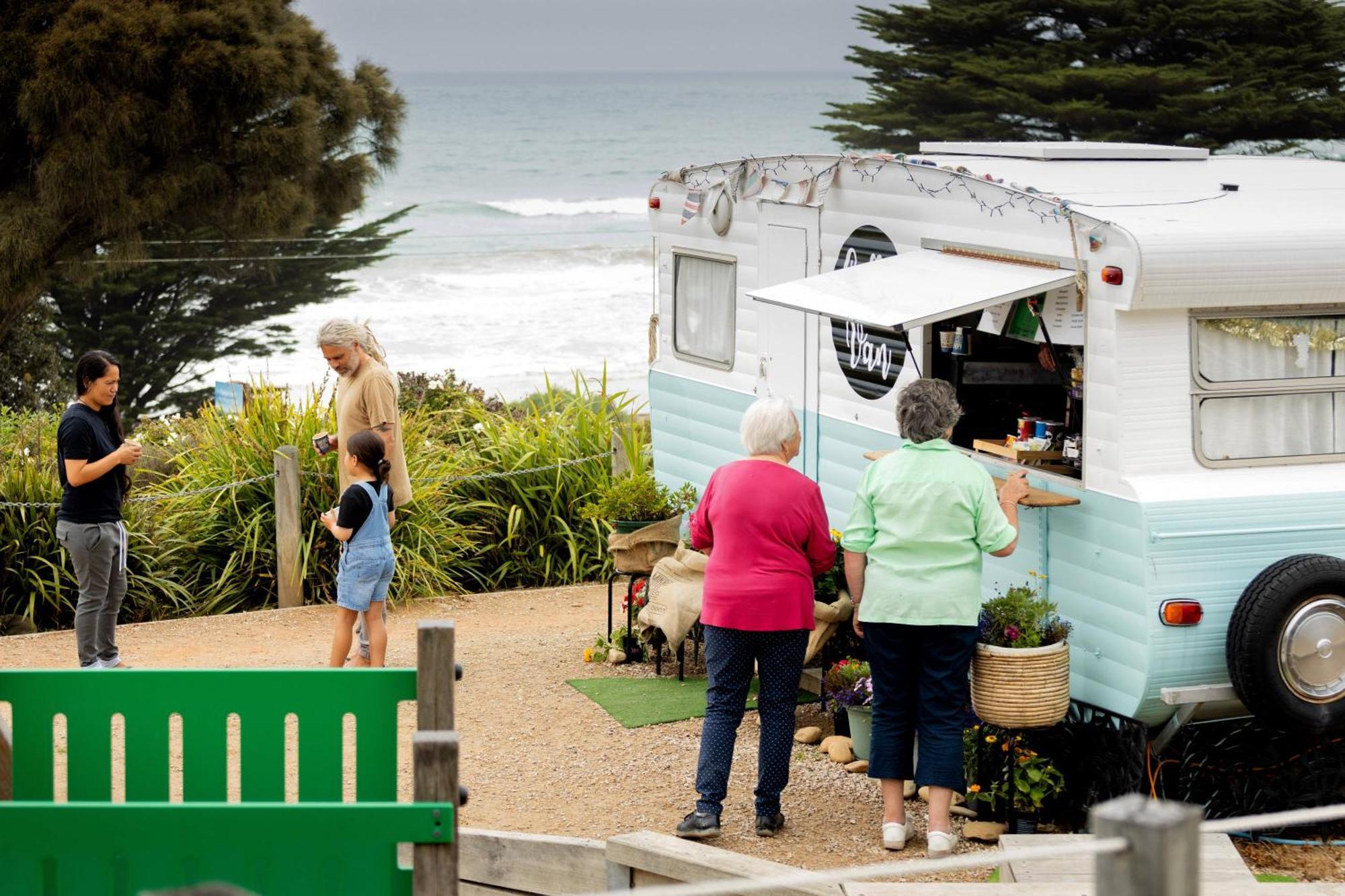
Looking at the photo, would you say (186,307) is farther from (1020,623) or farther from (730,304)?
(1020,623)

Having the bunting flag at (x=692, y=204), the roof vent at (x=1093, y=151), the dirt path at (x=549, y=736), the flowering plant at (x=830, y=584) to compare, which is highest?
the roof vent at (x=1093, y=151)

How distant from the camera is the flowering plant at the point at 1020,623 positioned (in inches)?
237

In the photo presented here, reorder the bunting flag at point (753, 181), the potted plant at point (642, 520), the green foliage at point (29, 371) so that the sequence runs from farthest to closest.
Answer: the green foliage at point (29, 371) → the potted plant at point (642, 520) → the bunting flag at point (753, 181)

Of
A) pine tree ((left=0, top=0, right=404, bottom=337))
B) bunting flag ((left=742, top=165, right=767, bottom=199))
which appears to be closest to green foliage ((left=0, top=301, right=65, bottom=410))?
pine tree ((left=0, top=0, right=404, bottom=337))

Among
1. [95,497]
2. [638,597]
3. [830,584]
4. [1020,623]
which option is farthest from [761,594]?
[95,497]

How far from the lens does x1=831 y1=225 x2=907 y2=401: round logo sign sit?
295 inches

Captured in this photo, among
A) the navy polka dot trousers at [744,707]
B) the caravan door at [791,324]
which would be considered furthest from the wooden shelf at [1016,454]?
the caravan door at [791,324]

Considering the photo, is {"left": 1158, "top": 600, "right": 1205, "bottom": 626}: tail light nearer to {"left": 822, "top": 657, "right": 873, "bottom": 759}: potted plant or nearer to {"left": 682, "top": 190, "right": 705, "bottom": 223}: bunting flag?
{"left": 822, "top": 657, "right": 873, "bottom": 759}: potted plant

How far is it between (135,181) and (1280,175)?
12.2 metres

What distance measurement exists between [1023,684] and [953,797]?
0.80 m

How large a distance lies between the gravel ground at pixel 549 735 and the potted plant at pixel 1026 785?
23 centimetres

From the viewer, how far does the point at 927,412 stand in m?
5.80

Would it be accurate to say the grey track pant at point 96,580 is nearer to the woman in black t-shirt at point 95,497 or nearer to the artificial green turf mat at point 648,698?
the woman in black t-shirt at point 95,497

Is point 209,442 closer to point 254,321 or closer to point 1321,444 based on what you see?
point 1321,444
